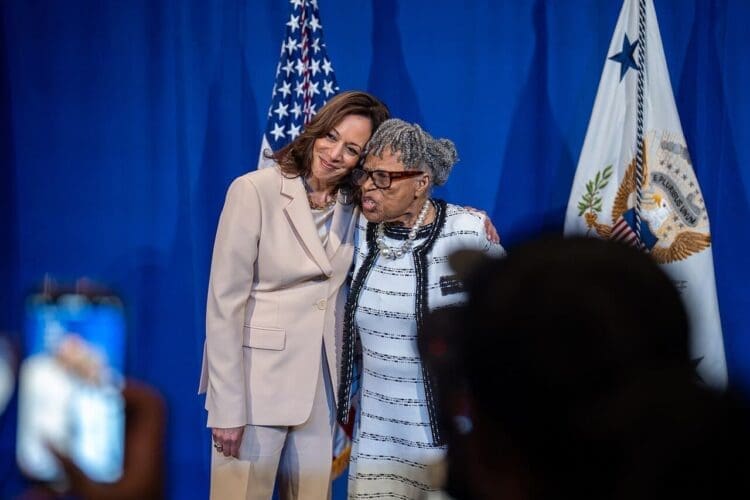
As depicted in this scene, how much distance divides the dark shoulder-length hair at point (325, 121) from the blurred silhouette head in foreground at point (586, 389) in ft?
5.20

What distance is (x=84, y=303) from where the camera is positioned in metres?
3.05

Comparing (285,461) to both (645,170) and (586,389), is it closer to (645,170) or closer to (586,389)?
(645,170)

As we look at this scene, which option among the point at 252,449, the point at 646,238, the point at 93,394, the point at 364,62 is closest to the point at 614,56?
the point at 646,238

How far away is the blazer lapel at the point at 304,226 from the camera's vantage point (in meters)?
2.18

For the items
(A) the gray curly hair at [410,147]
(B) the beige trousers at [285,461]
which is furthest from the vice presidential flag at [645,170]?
(B) the beige trousers at [285,461]

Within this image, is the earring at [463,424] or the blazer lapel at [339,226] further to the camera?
the blazer lapel at [339,226]

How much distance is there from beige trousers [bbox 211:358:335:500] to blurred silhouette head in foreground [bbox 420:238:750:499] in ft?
5.44

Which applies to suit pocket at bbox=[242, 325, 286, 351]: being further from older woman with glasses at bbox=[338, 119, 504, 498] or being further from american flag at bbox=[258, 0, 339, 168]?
american flag at bbox=[258, 0, 339, 168]

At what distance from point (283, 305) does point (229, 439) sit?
15.1 inches

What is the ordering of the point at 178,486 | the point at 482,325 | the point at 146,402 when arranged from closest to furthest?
the point at 482,325
the point at 146,402
the point at 178,486

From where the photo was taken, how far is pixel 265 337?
7.23 feet

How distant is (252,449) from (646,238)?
1618 millimetres

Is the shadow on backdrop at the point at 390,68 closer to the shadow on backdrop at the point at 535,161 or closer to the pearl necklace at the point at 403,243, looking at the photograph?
the shadow on backdrop at the point at 535,161

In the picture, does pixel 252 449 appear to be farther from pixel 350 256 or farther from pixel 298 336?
pixel 350 256
